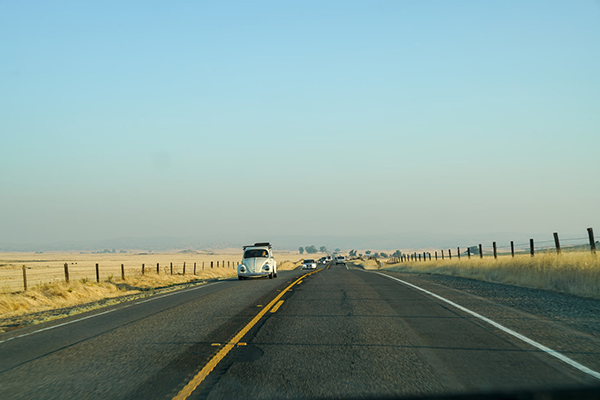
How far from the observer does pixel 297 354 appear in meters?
6.67

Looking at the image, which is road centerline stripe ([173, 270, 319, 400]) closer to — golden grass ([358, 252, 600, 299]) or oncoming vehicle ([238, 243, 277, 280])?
golden grass ([358, 252, 600, 299])

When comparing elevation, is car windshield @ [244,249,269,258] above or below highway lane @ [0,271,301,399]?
above

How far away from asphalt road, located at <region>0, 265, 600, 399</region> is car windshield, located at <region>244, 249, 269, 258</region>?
606 inches

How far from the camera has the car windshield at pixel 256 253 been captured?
2680cm

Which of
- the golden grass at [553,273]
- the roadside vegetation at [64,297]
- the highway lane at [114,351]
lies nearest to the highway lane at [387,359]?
the highway lane at [114,351]

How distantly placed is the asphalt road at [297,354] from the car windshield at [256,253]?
50.5 ft

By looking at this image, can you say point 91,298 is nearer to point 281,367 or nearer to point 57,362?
point 57,362

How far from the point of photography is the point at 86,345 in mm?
7785

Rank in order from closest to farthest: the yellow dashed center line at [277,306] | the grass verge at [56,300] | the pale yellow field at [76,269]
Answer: the yellow dashed center line at [277,306], the grass verge at [56,300], the pale yellow field at [76,269]

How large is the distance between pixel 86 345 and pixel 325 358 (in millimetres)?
4107

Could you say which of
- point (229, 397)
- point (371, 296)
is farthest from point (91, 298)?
point (229, 397)

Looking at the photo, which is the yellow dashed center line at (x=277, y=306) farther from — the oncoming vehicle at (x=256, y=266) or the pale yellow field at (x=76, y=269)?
the pale yellow field at (x=76, y=269)

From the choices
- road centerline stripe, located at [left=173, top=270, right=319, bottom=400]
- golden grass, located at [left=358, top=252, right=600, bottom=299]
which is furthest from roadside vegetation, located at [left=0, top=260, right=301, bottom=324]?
golden grass, located at [left=358, top=252, right=600, bottom=299]

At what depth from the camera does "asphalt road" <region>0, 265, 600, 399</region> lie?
16.8 ft
